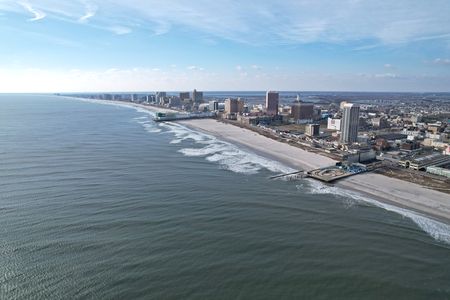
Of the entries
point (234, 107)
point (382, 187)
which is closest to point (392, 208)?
point (382, 187)

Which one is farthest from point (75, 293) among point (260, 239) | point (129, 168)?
point (129, 168)

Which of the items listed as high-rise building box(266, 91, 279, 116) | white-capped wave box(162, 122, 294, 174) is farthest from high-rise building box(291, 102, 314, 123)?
white-capped wave box(162, 122, 294, 174)

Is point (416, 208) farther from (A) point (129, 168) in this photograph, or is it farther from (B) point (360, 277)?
(A) point (129, 168)

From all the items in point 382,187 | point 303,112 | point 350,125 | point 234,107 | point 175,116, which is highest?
point 234,107

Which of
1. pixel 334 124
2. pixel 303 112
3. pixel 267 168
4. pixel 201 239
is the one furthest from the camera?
pixel 303 112

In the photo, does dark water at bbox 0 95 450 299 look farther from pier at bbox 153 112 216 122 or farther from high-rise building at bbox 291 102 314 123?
high-rise building at bbox 291 102 314 123

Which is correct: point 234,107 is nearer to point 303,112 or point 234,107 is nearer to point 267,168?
point 303,112

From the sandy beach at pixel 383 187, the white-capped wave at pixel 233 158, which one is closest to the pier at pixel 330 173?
the sandy beach at pixel 383 187
